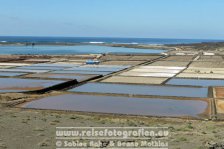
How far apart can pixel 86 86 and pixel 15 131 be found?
911 cm

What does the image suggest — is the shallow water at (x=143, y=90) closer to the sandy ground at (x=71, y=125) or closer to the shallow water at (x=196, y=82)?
the shallow water at (x=196, y=82)

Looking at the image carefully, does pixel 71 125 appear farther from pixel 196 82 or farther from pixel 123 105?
pixel 196 82

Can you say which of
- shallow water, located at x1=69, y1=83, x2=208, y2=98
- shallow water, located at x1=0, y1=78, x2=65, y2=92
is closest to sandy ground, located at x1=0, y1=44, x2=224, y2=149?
shallow water, located at x1=69, y1=83, x2=208, y2=98

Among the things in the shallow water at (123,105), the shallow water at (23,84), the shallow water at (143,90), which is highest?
the shallow water at (23,84)

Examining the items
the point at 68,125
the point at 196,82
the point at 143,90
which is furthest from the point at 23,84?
the point at 68,125

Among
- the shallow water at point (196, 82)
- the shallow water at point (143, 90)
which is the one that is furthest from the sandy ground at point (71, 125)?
the shallow water at point (196, 82)

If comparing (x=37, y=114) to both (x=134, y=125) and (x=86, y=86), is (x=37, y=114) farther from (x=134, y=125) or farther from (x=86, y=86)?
(x=86, y=86)

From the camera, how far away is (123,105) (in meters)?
13.1

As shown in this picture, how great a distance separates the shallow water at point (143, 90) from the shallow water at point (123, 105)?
1.34m

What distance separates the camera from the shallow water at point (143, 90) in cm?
A: 1553

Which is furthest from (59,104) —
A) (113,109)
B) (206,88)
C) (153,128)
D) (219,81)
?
(219,81)

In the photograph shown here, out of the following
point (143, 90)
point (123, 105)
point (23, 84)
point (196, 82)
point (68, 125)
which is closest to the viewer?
point (68, 125)

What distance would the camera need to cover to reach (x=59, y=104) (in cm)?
1308

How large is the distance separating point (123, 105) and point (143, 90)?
357cm
